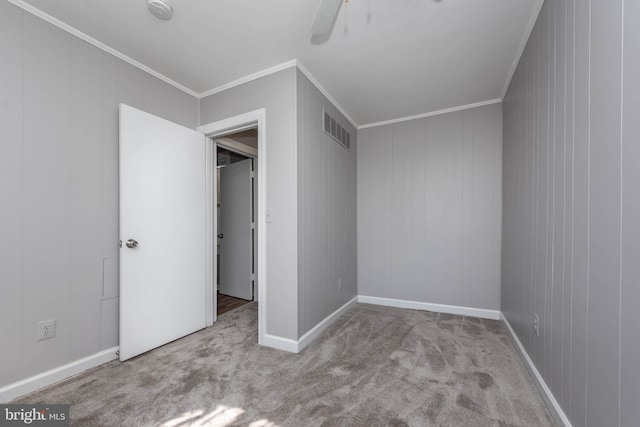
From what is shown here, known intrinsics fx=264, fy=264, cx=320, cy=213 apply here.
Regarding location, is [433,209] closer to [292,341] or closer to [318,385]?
[292,341]

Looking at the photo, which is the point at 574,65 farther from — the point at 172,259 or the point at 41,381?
the point at 41,381

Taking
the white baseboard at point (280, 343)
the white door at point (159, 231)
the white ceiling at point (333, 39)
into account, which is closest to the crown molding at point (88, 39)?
the white ceiling at point (333, 39)

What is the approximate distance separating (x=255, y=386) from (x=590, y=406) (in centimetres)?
179

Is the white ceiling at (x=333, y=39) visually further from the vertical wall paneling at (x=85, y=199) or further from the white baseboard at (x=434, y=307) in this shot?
the white baseboard at (x=434, y=307)

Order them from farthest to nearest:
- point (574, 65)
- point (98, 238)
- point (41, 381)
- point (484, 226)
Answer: point (484, 226), point (98, 238), point (41, 381), point (574, 65)

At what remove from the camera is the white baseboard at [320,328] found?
240cm

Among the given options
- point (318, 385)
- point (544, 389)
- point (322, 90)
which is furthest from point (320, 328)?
point (322, 90)

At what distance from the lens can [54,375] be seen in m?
1.83

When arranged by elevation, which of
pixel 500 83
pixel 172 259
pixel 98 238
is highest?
pixel 500 83

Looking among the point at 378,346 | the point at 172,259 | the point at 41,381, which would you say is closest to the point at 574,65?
the point at 378,346

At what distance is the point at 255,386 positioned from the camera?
5.99ft

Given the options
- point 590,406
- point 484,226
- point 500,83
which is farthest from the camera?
point 484,226

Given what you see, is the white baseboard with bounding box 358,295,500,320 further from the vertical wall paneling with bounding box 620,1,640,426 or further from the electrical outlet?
the electrical outlet

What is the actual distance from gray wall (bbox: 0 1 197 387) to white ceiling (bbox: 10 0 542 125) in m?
0.29
